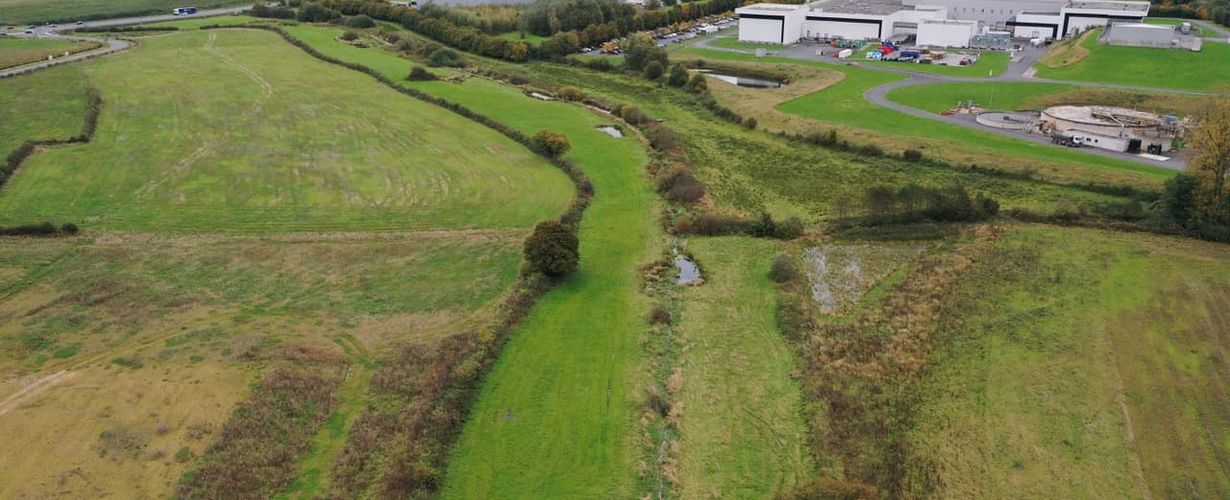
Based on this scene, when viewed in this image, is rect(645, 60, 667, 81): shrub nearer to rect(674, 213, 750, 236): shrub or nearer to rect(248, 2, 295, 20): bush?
rect(674, 213, 750, 236): shrub

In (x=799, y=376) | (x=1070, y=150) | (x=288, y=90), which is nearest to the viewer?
(x=799, y=376)

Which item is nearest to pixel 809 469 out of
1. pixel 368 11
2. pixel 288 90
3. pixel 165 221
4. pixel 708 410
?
pixel 708 410

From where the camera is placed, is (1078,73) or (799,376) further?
(1078,73)

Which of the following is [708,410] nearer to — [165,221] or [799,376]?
[799,376]

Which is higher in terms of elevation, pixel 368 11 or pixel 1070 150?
pixel 368 11

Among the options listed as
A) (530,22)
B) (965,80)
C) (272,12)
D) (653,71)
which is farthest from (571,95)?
(272,12)

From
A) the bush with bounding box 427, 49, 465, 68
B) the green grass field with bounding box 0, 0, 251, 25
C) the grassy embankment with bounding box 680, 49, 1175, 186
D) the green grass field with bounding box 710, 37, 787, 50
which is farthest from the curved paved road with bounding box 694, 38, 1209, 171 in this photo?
the green grass field with bounding box 0, 0, 251, 25
